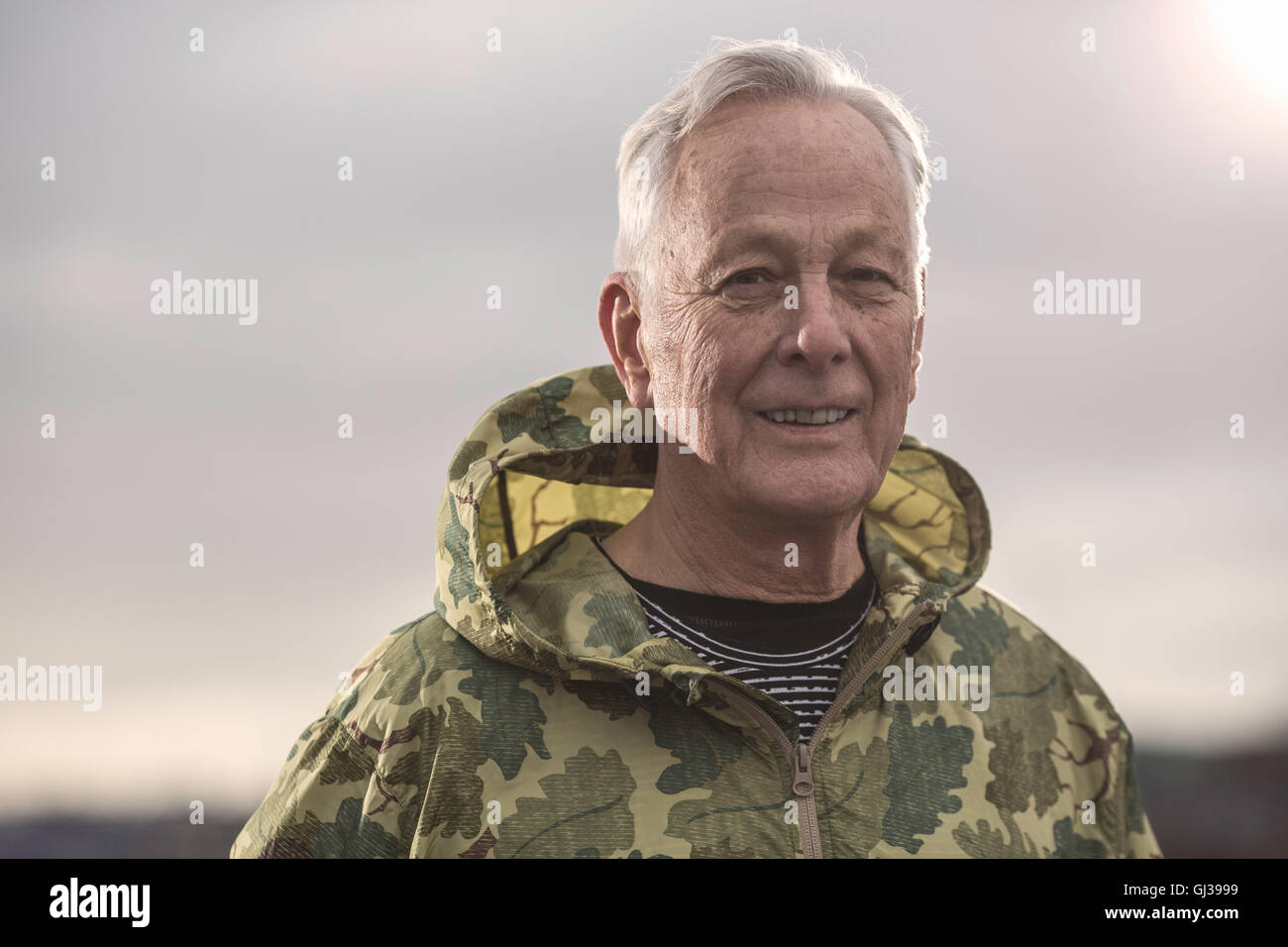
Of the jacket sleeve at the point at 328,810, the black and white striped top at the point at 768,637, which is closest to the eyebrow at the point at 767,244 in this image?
the black and white striped top at the point at 768,637

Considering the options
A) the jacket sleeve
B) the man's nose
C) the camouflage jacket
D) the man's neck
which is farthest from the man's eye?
the jacket sleeve

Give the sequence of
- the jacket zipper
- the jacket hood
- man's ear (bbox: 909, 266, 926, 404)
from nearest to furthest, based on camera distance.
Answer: the jacket zipper
the jacket hood
man's ear (bbox: 909, 266, 926, 404)

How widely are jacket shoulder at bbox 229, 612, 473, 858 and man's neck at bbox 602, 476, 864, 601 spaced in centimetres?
67

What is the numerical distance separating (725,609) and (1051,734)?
4.08 feet

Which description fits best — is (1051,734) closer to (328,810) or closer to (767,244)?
(767,244)

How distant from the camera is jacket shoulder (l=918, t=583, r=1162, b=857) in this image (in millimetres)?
3695

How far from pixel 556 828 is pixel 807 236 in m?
1.71

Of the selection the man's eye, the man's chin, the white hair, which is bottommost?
the man's chin

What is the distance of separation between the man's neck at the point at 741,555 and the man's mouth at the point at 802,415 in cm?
31

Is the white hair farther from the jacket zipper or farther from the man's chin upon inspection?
the jacket zipper

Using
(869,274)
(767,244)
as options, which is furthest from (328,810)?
(869,274)

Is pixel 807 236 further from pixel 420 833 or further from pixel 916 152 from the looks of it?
pixel 420 833

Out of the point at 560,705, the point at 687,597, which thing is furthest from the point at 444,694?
the point at 687,597
